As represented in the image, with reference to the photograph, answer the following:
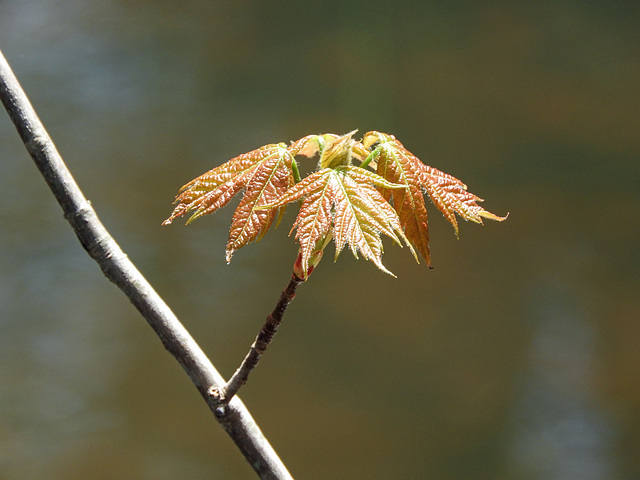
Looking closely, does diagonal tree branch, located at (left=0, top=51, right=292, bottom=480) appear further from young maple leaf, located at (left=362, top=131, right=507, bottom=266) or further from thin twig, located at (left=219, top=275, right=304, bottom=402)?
young maple leaf, located at (left=362, top=131, right=507, bottom=266)

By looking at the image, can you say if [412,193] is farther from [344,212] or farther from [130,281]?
[130,281]

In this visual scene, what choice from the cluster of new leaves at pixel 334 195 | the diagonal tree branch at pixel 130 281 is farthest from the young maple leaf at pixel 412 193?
the diagonal tree branch at pixel 130 281

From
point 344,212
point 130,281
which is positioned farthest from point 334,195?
point 130,281

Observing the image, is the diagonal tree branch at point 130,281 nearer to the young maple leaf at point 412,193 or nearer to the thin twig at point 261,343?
the thin twig at point 261,343

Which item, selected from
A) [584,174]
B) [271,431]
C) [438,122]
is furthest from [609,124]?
[271,431]

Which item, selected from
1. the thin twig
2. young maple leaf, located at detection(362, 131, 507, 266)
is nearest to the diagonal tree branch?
the thin twig
